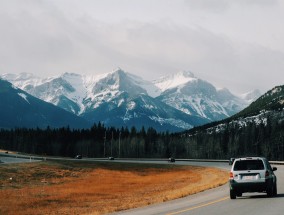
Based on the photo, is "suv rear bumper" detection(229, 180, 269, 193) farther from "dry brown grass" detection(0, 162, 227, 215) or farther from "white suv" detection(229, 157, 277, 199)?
"dry brown grass" detection(0, 162, 227, 215)

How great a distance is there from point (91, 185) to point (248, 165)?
38001mm

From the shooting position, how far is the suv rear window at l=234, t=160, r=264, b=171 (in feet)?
86.6

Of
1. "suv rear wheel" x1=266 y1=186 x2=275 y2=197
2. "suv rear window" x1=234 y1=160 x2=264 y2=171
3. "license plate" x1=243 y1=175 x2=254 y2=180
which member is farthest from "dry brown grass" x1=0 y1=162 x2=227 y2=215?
"suv rear wheel" x1=266 y1=186 x2=275 y2=197

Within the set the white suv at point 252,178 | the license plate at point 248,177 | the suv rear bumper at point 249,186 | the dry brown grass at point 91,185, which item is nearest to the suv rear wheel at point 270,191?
the white suv at point 252,178

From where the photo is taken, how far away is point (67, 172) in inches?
3386

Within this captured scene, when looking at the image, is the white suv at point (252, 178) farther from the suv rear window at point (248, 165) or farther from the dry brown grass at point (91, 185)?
the dry brown grass at point (91, 185)

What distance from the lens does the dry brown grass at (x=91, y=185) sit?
1435 inches

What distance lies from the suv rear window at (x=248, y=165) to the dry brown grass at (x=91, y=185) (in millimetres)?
4980

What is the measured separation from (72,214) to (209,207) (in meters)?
9.56

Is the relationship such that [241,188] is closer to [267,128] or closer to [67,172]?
[67,172]

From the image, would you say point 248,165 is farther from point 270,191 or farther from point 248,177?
point 270,191

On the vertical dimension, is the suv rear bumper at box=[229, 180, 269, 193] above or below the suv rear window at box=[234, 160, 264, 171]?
below

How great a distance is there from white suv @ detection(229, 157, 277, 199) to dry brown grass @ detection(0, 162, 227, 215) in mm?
4993

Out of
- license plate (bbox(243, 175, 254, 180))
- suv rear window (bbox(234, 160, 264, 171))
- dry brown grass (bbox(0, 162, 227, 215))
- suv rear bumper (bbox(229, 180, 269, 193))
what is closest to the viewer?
suv rear bumper (bbox(229, 180, 269, 193))
